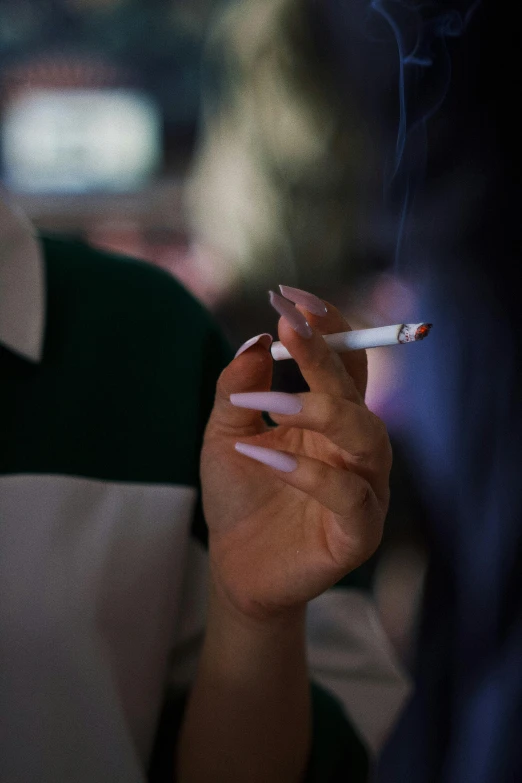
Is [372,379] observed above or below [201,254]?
above

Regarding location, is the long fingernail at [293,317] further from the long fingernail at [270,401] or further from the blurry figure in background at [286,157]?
the blurry figure in background at [286,157]

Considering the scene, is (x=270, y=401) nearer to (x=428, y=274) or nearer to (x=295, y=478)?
(x=295, y=478)

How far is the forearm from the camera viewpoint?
42 cm

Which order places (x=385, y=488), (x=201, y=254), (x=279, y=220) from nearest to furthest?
(x=385, y=488)
(x=279, y=220)
(x=201, y=254)

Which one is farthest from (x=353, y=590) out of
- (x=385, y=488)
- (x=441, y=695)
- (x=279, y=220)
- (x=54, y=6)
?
(x=54, y=6)

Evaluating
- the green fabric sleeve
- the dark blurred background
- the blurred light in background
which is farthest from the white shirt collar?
the blurred light in background

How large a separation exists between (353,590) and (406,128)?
0.32m

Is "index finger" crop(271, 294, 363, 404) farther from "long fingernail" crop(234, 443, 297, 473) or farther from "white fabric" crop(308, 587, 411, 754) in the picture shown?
"white fabric" crop(308, 587, 411, 754)

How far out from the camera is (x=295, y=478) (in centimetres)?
30

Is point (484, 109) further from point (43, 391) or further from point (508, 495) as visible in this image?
point (43, 391)

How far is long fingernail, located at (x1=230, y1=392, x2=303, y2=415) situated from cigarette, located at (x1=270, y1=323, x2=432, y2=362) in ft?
0.08

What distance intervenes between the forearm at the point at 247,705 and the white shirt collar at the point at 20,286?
21 cm

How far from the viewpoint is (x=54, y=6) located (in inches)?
72.5

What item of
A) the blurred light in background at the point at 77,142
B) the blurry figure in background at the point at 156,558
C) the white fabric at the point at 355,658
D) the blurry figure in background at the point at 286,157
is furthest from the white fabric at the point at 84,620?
the blurred light in background at the point at 77,142
